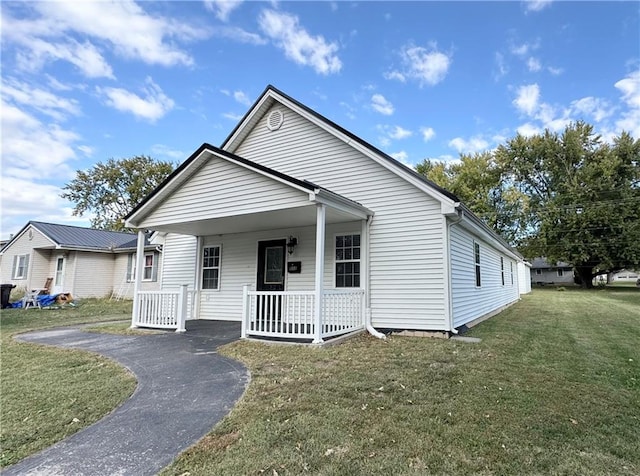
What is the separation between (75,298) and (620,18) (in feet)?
85.9

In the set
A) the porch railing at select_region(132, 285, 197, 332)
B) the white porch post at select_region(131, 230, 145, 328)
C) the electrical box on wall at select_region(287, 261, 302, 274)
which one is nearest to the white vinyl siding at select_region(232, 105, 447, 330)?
the electrical box on wall at select_region(287, 261, 302, 274)

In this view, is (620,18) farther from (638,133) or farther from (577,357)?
(638,133)

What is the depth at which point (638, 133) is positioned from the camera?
32094 millimetres

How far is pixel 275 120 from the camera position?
10.2 m

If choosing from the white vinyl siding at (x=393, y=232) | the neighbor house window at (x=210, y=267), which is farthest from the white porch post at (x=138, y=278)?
the white vinyl siding at (x=393, y=232)

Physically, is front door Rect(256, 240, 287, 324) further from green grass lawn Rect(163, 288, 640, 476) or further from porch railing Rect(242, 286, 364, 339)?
green grass lawn Rect(163, 288, 640, 476)

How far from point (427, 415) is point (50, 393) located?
4.43m

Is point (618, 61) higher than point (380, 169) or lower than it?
higher

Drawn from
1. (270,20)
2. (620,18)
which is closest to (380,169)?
(270,20)

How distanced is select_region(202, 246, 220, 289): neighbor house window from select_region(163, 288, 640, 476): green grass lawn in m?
4.74

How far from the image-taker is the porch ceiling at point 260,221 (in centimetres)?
760

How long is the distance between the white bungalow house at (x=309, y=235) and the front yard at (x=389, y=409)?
4.62 feet

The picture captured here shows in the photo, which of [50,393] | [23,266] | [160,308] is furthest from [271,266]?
[23,266]

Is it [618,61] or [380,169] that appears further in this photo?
[618,61]
